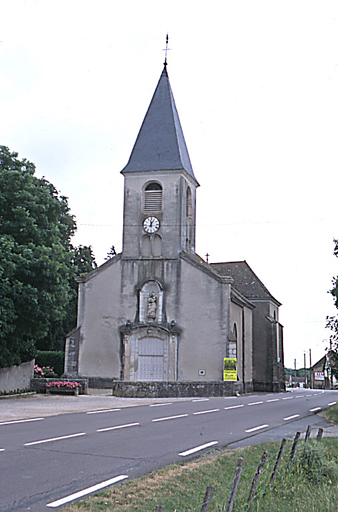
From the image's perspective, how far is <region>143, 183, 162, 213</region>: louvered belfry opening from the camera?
122ft

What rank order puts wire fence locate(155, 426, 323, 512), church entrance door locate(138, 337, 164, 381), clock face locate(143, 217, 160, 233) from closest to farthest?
wire fence locate(155, 426, 323, 512)
church entrance door locate(138, 337, 164, 381)
clock face locate(143, 217, 160, 233)

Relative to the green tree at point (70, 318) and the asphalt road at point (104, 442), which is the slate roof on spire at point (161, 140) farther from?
the asphalt road at point (104, 442)

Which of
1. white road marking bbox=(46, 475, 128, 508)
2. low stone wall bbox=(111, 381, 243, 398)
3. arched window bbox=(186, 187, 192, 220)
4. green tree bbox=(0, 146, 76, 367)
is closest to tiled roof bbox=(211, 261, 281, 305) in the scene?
arched window bbox=(186, 187, 192, 220)

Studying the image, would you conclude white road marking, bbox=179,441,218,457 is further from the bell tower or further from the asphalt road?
the bell tower

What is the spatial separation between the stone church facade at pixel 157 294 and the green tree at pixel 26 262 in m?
8.08

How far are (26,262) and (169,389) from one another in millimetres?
9506

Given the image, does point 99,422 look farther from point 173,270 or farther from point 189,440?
point 173,270

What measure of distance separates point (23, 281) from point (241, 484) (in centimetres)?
1884

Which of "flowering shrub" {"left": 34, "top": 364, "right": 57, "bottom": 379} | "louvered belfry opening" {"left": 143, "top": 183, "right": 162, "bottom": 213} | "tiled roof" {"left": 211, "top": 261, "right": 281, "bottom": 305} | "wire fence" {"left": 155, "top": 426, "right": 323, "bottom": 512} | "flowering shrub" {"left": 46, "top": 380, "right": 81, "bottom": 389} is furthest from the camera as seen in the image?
"tiled roof" {"left": 211, "top": 261, "right": 281, "bottom": 305}

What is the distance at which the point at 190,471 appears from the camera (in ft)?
27.3

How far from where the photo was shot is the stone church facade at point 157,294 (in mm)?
34594

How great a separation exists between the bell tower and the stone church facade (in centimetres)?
7

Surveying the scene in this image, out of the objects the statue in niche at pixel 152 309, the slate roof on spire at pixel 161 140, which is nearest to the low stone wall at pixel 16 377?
the statue in niche at pixel 152 309

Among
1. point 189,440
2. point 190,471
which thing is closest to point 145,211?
point 189,440
